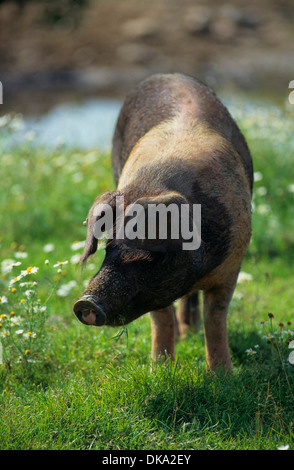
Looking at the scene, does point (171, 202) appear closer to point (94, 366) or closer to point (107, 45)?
point (94, 366)

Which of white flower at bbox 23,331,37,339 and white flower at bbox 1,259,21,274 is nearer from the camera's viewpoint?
white flower at bbox 23,331,37,339

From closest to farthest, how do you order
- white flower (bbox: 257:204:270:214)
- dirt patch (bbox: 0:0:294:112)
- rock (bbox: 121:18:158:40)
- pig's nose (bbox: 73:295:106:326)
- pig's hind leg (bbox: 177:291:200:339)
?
1. pig's nose (bbox: 73:295:106:326)
2. pig's hind leg (bbox: 177:291:200:339)
3. white flower (bbox: 257:204:270:214)
4. dirt patch (bbox: 0:0:294:112)
5. rock (bbox: 121:18:158:40)

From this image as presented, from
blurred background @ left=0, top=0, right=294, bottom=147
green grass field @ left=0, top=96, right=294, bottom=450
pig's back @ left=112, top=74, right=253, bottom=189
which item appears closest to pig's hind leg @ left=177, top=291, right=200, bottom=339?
green grass field @ left=0, top=96, right=294, bottom=450

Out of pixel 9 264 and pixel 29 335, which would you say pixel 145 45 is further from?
pixel 29 335

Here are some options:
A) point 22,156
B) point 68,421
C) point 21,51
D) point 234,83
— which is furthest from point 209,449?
point 21,51

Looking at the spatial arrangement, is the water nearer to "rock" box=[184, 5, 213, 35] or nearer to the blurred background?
the blurred background

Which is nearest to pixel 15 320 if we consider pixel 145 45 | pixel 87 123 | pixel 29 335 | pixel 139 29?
pixel 29 335

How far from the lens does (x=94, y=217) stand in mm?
3363

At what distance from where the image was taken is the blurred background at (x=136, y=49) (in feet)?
57.7

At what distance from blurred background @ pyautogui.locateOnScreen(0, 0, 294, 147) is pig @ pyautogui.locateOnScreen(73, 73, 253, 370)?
1116cm

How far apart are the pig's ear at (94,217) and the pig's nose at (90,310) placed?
0.24 meters

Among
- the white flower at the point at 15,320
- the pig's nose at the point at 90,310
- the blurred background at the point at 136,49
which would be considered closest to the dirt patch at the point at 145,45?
the blurred background at the point at 136,49

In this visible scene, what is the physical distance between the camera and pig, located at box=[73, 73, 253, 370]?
129 inches

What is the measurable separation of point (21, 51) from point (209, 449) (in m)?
19.1
